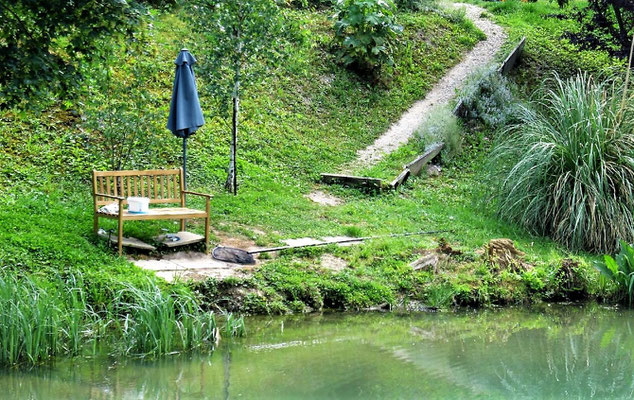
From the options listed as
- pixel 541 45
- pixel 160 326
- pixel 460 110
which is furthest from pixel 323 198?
pixel 541 45

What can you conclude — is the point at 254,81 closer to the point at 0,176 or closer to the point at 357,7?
the point at 0,176

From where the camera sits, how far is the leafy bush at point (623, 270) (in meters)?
9.59

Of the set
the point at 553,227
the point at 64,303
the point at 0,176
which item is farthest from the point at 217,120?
the point at 64,303

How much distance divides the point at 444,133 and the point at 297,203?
5140 mm

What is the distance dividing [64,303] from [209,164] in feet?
20.1

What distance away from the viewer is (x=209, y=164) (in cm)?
1317

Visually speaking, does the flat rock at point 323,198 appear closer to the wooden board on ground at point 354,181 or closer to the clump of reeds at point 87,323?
the wooden board on ground at point 354,181

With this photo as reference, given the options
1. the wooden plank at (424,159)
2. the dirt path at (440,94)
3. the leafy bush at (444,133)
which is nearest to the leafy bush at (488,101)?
the leafy bush at (444,133)

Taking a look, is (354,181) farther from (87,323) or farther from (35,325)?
(35,325)

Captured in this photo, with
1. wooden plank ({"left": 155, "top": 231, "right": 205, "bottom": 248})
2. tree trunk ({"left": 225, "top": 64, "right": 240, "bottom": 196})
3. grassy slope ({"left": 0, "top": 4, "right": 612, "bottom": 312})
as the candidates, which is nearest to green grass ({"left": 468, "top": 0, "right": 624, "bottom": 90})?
grassy slope ({"left": 0, "top": 4, "right": 612, "bottom": 312})

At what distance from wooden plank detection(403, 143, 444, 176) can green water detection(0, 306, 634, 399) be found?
20.1 feet

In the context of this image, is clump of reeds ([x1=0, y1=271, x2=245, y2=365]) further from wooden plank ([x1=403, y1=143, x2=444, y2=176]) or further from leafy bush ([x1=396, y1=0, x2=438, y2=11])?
leafy bush ([x1=396, y1=0, x2=438, y2=11])

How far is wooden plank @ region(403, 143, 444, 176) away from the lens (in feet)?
48.7

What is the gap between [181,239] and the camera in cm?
938
